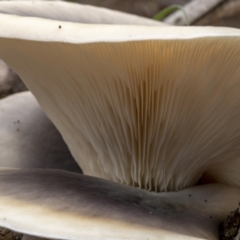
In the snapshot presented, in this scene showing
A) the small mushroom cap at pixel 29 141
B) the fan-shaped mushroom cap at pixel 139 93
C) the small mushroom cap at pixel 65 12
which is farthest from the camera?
the small mushroom cap at pixel 29 141

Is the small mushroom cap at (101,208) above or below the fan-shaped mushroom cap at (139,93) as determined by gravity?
below

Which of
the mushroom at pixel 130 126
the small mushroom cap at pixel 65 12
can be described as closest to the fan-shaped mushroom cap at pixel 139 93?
the mushroom at pixel 130 126

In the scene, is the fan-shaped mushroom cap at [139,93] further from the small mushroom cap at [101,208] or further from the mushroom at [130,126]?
the small mushroom cap at [101,208]

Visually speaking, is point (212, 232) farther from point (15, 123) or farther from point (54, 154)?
point (15, 123)

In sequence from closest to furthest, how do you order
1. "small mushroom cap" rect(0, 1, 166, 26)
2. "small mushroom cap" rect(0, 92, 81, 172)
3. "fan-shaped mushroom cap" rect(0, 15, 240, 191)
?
1. "fan-shaped mushroom cap" rect(0, 15, 240, 191)
2. "small mushroom cap" rect(0, 1, 166, 26)
3. "small mushroom cap" rect(0, 92, 81, 172)

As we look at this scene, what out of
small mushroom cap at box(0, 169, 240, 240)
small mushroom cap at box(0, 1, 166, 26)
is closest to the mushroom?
small mushroom cap at box(0, 169, 240, 240)

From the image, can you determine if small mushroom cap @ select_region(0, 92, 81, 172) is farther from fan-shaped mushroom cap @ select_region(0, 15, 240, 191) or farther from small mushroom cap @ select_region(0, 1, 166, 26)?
small mushroom cap @ select_region(0, 1, 166, 26)
